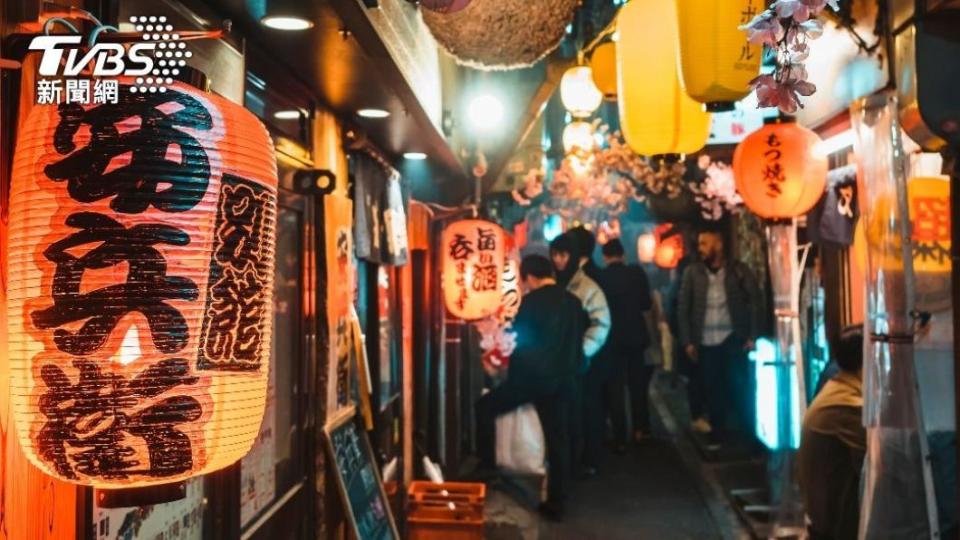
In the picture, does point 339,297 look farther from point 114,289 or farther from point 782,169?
point 114,289

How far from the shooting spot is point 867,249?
7.14 metres

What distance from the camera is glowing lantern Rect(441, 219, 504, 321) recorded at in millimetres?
12648

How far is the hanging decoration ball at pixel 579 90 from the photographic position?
1246cm

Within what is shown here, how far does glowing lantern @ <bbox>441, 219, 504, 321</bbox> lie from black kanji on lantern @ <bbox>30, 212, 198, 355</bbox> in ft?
33.0

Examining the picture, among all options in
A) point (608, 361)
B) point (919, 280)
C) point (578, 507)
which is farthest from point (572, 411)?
point (919, 280)

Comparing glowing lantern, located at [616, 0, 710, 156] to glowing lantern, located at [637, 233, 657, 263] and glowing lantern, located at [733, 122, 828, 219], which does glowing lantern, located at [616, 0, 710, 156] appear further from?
glowing lantern, located at [637, 233, 657, 263]

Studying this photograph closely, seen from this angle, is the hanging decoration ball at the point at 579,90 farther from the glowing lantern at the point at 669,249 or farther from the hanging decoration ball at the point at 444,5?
the glowing lantern at the point at 669,249

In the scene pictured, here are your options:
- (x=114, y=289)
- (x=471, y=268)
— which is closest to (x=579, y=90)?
(x=471, y=268)

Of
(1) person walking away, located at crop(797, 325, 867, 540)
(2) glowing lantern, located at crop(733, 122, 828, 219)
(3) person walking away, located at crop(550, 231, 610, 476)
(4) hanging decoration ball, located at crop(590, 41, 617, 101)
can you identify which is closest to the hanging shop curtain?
(4) hanging decoration ball, located at crop(590, 41, 617, 101)

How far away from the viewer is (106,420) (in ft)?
8.42

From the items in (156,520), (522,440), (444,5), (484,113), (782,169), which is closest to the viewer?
(156,520)
